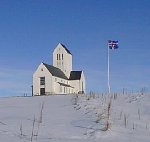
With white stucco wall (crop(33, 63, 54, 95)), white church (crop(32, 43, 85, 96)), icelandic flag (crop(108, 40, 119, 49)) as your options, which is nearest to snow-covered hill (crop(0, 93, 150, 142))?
icelandic flag (crop(108, 40, 119, 49))

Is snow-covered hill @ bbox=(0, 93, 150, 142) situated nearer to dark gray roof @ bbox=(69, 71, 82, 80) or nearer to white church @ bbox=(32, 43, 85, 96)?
white church @ bbox=(32, 43, 85, 96)

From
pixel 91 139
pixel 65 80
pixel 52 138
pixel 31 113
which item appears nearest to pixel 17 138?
pixel 52 138

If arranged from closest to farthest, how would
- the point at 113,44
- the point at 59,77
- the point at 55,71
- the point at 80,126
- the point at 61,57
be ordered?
the point at 80,126 → the point at 113,44 → the point at 59,77 → the point at 55,71 → the point at 61,57

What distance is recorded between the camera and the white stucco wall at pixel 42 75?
242 ft

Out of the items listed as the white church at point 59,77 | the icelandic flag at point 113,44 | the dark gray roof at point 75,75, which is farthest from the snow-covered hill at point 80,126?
the dark gray roof at point 75,75

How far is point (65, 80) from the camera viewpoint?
81125 mm

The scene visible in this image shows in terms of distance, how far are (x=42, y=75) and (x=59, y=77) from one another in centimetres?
422

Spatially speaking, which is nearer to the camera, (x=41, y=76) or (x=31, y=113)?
(x=31, y=113)

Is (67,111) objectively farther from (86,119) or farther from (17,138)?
(17,138)

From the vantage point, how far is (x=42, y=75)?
75.1 m

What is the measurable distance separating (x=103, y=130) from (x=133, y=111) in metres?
4.99

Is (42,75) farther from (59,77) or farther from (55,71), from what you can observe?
(59,77)

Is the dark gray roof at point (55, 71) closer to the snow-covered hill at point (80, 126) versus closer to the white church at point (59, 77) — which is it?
the white church at point (59, 77)

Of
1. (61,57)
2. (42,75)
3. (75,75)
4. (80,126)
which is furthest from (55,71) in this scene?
(80,126)
